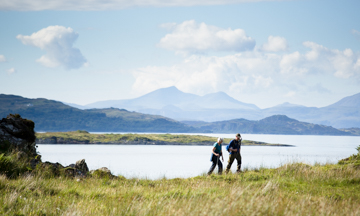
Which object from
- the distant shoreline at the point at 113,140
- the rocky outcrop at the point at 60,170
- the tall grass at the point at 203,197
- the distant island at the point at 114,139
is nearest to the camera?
the tall grass at the point at 203,197

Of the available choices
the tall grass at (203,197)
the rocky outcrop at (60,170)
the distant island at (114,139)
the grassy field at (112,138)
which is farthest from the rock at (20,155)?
the grassy field at (112,138)

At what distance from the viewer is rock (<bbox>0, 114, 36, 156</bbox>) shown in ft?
67.3

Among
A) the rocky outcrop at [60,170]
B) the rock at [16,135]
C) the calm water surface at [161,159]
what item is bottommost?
the calm water surface at [161,159]

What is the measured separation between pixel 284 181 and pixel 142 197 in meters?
6.97

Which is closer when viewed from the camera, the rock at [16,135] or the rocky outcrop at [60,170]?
the rocky outcrop at [60,170]

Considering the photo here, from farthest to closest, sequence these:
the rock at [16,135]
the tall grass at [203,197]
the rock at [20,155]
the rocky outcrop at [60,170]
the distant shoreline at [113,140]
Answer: the distant shoreline at [113,140] < the rock at [16,135] < the rock at [20,155] < the rocky outcrop at [60,170] < the tall grass at [203,197]

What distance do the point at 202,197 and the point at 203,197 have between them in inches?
8.3

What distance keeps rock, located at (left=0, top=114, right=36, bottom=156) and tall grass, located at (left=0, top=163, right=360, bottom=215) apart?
263 inches

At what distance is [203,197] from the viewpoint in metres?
11.9

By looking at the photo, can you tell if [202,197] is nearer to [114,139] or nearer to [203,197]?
[203,197]

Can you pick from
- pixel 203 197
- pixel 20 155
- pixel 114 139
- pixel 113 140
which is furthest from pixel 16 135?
pixel 114 139

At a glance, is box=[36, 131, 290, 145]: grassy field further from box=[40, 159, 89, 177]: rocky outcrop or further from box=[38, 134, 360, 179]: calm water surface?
box=[40, 159, 89, 177]: rocky outcrop

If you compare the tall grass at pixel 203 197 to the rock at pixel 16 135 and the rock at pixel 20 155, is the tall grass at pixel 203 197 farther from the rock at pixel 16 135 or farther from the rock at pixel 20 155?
the rock at pixel 16 135

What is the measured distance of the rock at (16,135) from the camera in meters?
20.5
